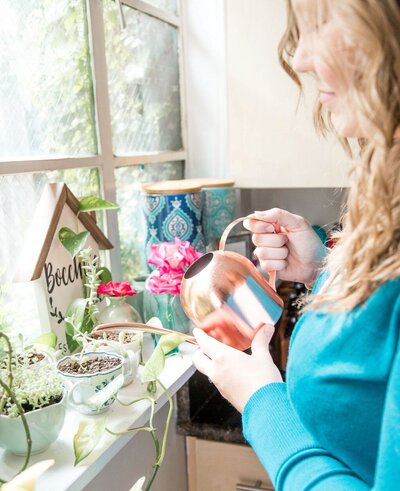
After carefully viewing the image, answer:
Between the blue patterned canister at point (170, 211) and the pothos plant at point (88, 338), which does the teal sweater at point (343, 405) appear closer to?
the pothos plant at point (88, 338)

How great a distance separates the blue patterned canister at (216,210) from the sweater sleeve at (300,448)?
28.7 inches

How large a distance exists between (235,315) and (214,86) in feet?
3.25

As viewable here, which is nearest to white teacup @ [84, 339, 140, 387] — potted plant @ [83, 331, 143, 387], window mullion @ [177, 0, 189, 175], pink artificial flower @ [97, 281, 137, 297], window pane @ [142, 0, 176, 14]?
potted plant @ [83, 331, 143, 387]

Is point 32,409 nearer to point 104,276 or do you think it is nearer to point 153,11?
point 104,276

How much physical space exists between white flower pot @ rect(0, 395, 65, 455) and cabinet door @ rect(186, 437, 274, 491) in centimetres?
58

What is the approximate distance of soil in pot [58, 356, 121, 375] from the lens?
74cm

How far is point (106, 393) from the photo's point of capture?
2.26ft

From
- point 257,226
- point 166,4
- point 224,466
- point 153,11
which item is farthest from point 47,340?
point 166,4

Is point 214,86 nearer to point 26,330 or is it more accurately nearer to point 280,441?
point 26,330

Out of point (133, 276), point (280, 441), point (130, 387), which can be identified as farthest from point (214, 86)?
point (280, 441)

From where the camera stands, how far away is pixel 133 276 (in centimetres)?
128

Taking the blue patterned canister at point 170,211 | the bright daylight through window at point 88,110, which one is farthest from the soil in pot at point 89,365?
the blue patterned canister at point 170,211

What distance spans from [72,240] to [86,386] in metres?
0.27

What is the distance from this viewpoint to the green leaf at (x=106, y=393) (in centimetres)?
69
